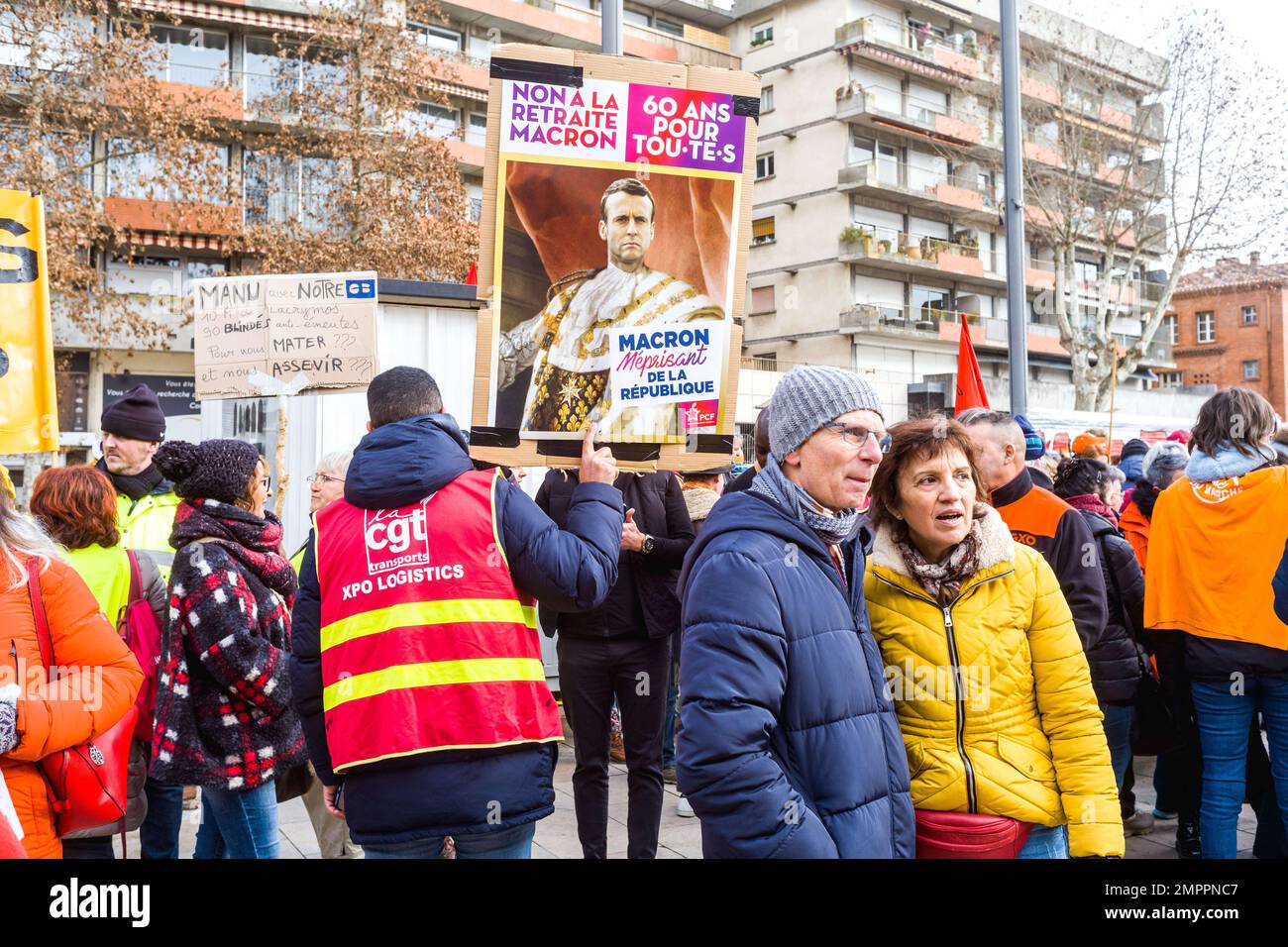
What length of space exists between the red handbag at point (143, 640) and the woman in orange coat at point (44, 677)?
40.5 inches

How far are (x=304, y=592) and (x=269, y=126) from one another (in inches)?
1211

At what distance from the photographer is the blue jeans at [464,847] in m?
2.80

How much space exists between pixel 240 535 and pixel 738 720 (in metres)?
2.29

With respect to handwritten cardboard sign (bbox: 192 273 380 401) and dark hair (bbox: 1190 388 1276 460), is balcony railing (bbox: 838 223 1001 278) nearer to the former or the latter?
handwritten cardboard sign (bbox: 192 273 380 401)

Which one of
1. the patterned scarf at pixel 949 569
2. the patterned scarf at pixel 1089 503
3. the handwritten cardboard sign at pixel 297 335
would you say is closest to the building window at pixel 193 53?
the handwritten cardboard sign at pixel 297 335

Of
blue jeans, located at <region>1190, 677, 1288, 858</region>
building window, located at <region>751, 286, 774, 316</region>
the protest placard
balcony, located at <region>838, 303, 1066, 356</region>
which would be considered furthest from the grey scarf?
building window, located at <region>751, 286, 774, 316</region>

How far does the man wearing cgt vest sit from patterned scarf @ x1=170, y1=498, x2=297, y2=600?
86cm

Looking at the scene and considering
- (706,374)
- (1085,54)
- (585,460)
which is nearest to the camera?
(585,460)

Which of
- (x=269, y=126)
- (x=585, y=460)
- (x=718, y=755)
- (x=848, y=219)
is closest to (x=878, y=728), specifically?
(x=718, y=755)

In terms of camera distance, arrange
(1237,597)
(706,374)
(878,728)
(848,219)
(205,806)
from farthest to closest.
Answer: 1. (848,219)
2. (1237,597)
3. (205,806)
4. (706,374)
5. (878,728)

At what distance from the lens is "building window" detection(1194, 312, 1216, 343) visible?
60.9 meters

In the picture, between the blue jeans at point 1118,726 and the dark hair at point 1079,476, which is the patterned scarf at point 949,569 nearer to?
the blue jeans at point 1118,726

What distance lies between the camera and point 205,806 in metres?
4.22
